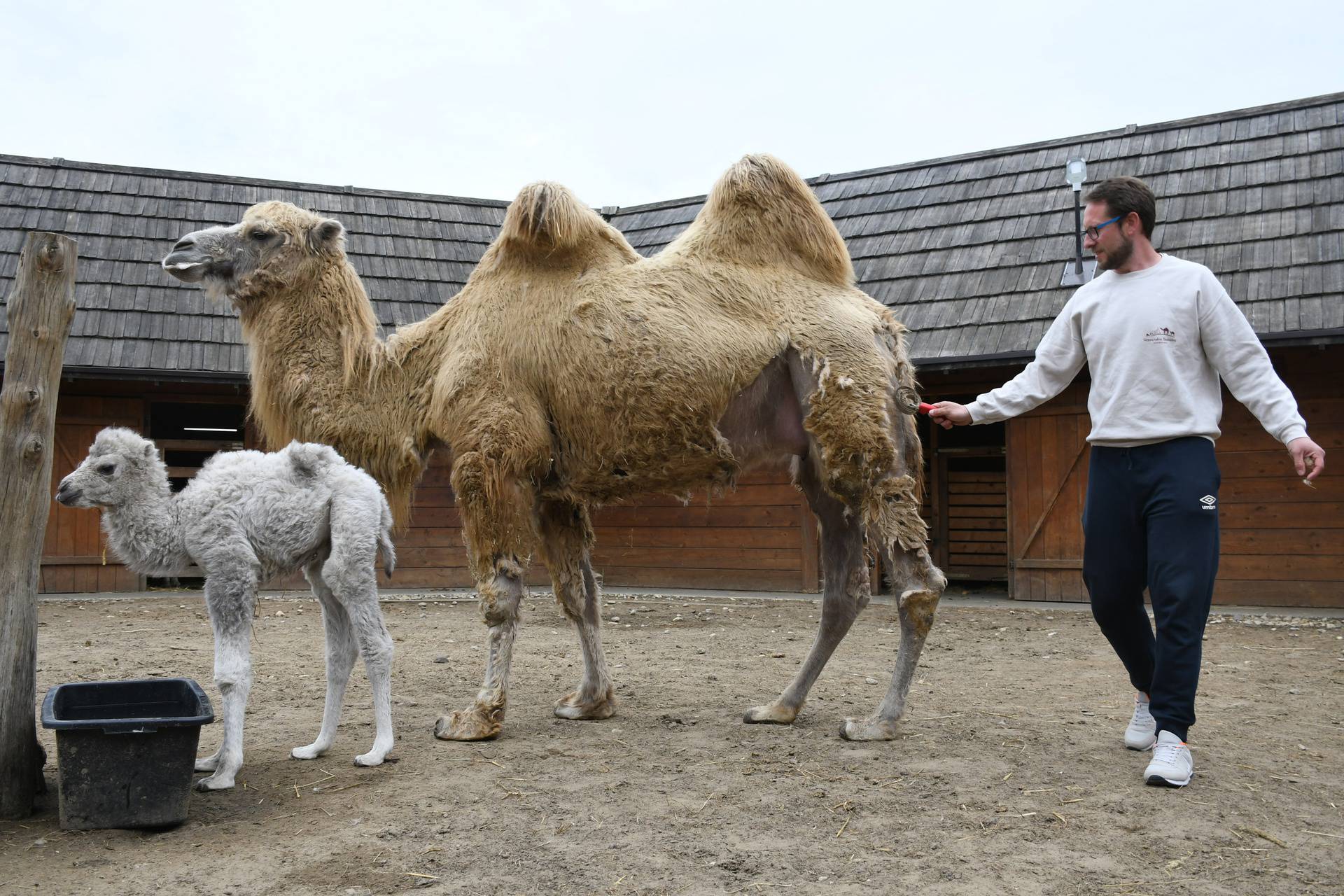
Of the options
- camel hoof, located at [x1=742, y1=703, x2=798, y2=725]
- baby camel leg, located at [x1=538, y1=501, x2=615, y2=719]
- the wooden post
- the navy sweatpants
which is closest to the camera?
the wooden post

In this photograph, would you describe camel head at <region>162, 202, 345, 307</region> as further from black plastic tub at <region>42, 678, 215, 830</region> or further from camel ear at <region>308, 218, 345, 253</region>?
black plastic tub at <region>42, 678, 215, 830</region>

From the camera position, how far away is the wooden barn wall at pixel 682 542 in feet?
43.8

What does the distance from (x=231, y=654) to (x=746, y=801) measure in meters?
2.02

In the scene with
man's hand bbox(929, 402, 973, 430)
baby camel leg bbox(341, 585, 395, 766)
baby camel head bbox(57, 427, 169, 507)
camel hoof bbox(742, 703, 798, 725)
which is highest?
man's hand bbox(929, 402, 973, 430)

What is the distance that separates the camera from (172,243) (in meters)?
14.1

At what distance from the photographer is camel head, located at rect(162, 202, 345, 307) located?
4766 millimetres

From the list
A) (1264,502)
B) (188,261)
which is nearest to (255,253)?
(188,261)

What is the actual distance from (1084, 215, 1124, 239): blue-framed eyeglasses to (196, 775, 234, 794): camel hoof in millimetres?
3977

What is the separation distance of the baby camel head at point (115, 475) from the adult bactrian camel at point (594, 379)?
3.10ft

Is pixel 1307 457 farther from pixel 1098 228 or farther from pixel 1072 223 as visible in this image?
pixel 1072 223

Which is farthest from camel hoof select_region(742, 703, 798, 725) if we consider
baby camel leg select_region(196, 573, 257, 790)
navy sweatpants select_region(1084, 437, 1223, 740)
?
baby camel leg select_region(196, 573, 257, 790)

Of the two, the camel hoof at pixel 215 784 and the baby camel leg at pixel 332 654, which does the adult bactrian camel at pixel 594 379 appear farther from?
the camel hoof at pixel 215 784

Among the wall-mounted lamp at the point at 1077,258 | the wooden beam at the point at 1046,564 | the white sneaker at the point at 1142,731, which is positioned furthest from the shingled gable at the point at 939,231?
the white sneaker at the point at 1142,731

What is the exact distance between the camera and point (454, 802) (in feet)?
12.5
